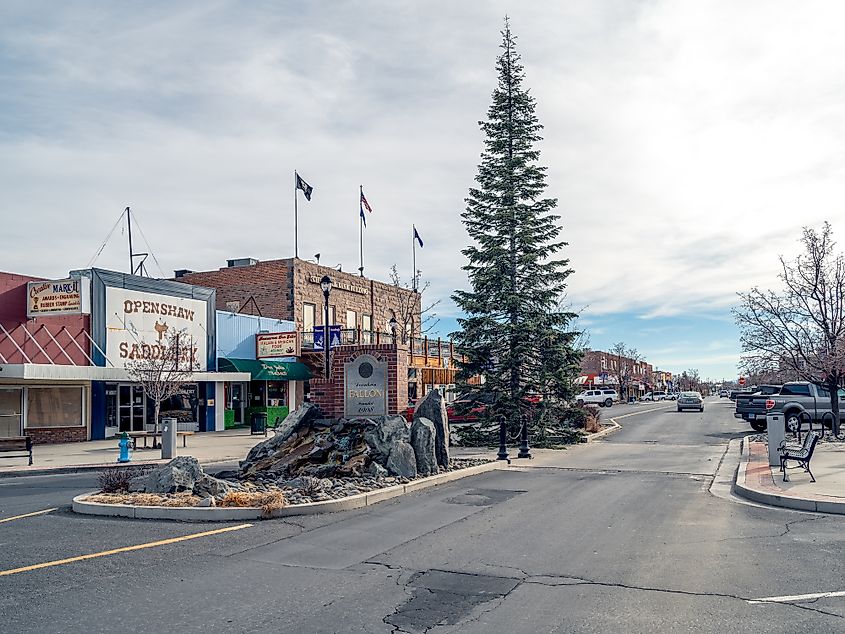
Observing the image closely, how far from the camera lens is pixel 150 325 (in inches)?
1284

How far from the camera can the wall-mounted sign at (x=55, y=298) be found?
89.6 feet

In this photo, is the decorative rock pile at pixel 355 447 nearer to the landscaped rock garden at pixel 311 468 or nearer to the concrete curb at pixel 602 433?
the landscaped rock garden at pixel 311 468

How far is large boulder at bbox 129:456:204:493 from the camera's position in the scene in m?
12.2

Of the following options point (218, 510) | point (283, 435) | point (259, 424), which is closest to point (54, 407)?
point (259, 424)

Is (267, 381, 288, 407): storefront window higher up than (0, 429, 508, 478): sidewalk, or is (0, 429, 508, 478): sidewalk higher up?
(267, 381, 288, 407): storefront window

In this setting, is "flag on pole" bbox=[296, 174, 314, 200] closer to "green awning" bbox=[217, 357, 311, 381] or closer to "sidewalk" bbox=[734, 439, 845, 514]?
"green awning" bbox=[217, 357, 311, 381]

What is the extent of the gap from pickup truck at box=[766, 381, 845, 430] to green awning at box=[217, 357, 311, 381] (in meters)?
22.5

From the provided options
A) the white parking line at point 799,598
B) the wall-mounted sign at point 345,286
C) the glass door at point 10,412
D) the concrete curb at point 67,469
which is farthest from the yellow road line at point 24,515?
the wall-mounted sign at point 345,286

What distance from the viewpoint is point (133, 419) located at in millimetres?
32375

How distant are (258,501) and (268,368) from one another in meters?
27.6

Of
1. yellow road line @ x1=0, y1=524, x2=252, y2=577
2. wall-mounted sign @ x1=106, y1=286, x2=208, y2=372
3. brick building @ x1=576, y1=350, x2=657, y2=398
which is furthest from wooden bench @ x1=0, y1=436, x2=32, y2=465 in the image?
brick building @ x1=576, y1=350, x2=657, y2=398

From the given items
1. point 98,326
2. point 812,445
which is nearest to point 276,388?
point 98,326

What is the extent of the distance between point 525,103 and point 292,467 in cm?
1556

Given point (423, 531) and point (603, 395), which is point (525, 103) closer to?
point (423, 531)
